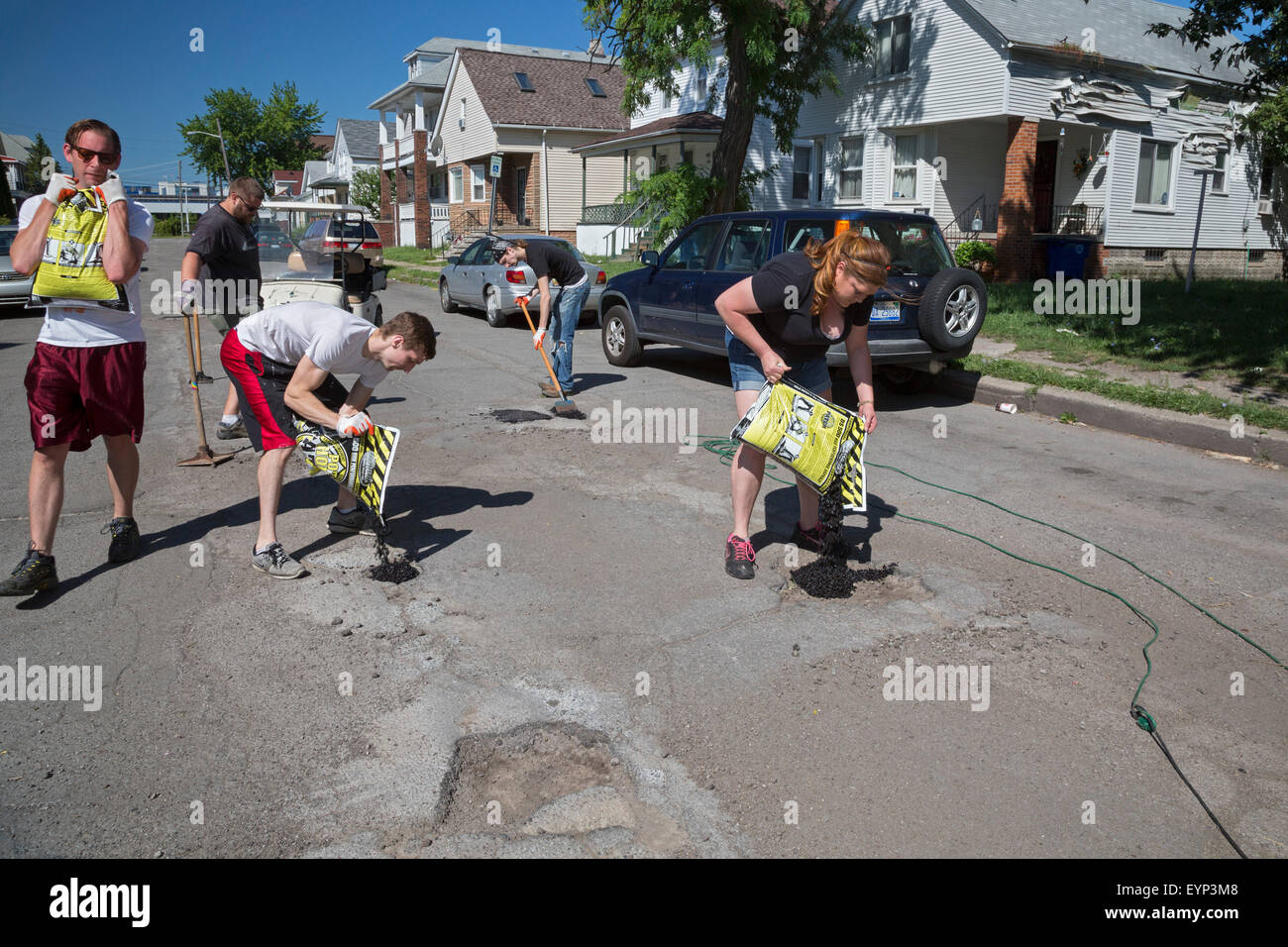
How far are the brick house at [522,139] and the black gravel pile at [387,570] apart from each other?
3184 cm

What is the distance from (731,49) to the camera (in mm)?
18922

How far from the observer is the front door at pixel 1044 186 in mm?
23859

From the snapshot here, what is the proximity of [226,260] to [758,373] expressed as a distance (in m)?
4.47

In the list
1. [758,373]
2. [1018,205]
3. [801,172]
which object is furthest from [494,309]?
[801,172]

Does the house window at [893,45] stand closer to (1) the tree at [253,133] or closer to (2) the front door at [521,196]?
(2) the front door at [521,196]

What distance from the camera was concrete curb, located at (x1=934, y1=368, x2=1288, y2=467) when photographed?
7.69 meters

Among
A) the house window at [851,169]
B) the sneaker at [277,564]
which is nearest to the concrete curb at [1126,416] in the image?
the sneaker at [277,564]

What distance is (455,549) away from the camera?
5379 mm

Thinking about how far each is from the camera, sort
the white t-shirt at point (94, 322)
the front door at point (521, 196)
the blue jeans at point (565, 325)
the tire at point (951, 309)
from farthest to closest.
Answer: the front door at point (521, 196)
the blue jeans at point (565, 325)
the tire at point (951, 309)
the white t-shirt at point (94, 322)

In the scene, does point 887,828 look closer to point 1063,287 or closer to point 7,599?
point 7,599

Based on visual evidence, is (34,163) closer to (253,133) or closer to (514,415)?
(253,133)

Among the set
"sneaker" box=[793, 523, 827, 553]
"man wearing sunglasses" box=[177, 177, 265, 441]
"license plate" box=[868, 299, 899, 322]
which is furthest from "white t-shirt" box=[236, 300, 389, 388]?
"license plate" box=[868, 299, 899, 322]

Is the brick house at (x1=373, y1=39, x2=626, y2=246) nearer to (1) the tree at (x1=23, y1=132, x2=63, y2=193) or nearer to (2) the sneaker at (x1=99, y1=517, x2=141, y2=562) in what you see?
(2) the sneaker at (x1=99, y1=517, x2=141, y2=562)

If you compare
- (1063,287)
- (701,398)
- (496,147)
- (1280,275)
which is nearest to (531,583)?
(701,398)
